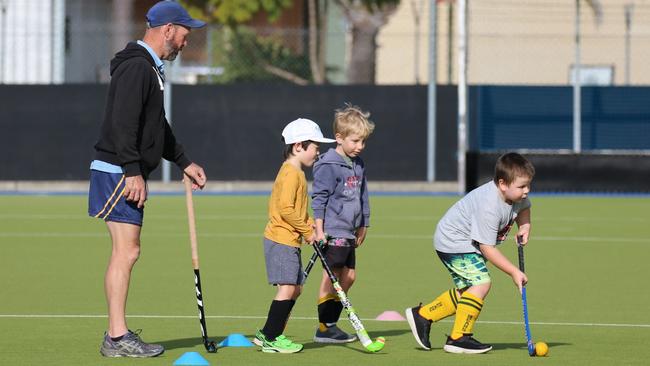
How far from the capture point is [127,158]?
26.9 feet

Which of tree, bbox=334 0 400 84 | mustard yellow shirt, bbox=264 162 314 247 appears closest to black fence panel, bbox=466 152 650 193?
tree, bbox=334 0 400 84

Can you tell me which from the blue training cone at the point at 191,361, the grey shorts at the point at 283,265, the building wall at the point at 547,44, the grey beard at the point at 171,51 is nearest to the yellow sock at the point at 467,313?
the grey shorts at the point at 283,265

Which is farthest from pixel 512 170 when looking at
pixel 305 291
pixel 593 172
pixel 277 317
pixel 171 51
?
pixel 593 172

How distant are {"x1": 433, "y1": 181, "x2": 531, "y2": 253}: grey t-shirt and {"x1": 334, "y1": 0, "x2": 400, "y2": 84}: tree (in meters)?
23.5

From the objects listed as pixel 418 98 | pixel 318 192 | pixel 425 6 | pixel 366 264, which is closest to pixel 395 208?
pixel 418 98

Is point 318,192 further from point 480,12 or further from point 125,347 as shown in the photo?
point 480,12

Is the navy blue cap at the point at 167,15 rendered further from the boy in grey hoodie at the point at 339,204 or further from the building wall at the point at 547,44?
the building wall at the point at 547,44

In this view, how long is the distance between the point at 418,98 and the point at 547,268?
13.0m

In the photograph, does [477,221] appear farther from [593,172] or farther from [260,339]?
[593,172]

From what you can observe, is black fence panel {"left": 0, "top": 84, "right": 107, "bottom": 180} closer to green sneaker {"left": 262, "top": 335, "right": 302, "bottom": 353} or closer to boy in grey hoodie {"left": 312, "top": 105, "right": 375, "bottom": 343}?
boy in grey hoodie {"left": 312, "top": 105, "right": 375, "bottom": 343}

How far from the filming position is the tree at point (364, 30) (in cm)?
3266

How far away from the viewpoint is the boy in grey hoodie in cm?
928

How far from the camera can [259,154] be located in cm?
2664

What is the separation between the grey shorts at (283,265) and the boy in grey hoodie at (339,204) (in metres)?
0.60
